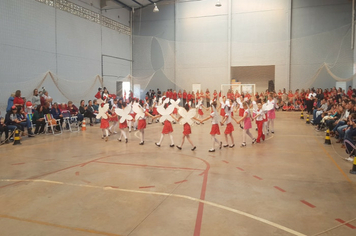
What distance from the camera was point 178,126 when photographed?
51.9ft

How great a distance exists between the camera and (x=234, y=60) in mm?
27547

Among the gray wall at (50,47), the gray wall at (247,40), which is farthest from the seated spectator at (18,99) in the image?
the gray wall at (247,40)

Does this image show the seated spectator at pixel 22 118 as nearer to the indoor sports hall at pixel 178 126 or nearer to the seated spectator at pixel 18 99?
the indoor sports hall at pixel 178 126

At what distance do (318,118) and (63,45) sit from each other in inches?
680

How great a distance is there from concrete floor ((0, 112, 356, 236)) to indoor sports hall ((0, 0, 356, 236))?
0.03 m

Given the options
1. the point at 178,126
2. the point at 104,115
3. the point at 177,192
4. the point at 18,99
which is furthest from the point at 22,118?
the point at 177,192

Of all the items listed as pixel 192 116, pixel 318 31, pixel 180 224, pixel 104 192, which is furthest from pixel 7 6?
pixel 318 31

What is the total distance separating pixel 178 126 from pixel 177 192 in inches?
422

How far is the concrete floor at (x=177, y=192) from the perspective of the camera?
12.7 feet

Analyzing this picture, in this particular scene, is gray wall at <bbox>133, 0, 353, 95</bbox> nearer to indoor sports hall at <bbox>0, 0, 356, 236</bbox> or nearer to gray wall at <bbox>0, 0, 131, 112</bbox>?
indoor sports hall at <bbox>0, 0, 356, 236</bbox>

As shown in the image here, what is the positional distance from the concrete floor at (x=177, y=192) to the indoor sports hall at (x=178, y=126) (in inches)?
1.3

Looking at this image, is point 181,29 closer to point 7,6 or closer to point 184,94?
point 184,94

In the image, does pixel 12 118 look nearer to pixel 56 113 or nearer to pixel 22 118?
pixel 22 118

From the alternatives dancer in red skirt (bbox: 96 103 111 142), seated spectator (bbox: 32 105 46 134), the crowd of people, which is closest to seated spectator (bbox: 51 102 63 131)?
the crowd of people
